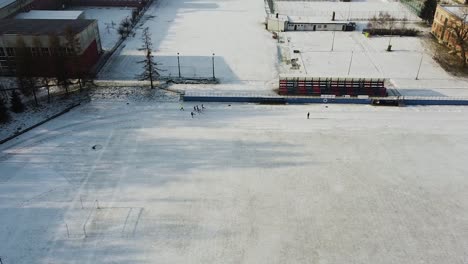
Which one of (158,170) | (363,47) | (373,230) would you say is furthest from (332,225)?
(363,47)

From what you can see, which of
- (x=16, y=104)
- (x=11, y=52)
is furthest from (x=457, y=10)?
(x=11, y=52)

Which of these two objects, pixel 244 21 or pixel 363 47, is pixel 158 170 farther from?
pixel 244 21

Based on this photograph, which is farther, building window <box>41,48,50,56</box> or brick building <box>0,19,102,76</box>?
building window <box>41,48,50,56</box>

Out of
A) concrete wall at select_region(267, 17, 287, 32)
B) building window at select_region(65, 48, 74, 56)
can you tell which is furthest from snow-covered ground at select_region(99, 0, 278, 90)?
building window at select_region(65, 48, 74, 56)

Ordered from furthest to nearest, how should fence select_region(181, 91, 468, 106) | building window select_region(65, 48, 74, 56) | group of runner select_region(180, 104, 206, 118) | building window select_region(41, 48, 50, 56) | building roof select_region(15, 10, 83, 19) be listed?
building roof select_region(15, 10, 83, 19)
building window select_region(41, 48, 50, 56)
building window select_region(65, 48, 74, 56)
fence select_region(181, 91, 468, 106)
group of runner select_region(180, 104, 206, 118)

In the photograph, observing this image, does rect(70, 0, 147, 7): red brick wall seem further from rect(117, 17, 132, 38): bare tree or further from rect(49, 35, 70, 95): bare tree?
rect(49, 35, 70, 95): bare tree

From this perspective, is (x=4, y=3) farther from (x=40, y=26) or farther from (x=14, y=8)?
(x=40, y=26)

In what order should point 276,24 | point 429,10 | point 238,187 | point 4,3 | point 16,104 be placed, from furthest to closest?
point 429,10
point 276,24
point 4,3
point 16,104
point 238,187
